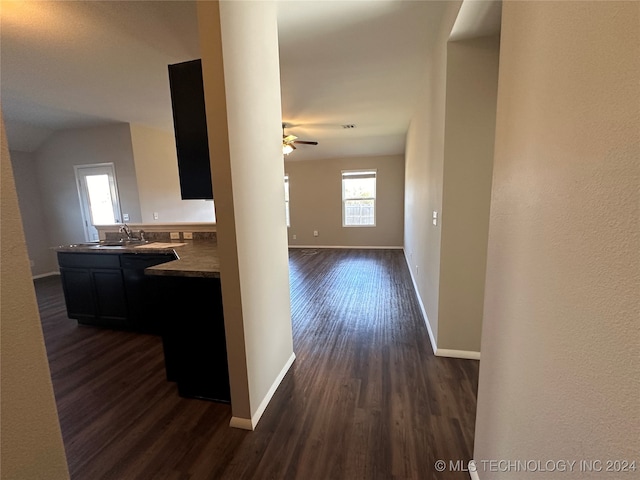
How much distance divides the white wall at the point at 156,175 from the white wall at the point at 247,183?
13.1ft

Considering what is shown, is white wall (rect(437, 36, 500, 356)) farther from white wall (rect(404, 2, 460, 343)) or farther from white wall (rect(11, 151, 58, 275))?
white wall (rect(11, 151, 58, 275))

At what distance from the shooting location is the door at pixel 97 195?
4969 millimetres

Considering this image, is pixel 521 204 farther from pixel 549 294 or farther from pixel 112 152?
pixel 112 152

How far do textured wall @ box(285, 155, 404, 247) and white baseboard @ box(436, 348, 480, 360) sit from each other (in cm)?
509

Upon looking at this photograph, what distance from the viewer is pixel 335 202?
7.42 meters

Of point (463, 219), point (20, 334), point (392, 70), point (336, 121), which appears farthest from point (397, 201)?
point (20, 334)

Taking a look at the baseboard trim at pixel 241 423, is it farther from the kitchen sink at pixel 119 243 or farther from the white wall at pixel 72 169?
the white wall at pixel 72 169

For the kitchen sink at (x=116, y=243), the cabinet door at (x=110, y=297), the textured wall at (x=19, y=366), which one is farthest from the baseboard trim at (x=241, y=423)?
the kitchen sink at (x=116, y=243)

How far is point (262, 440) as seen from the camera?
157cm

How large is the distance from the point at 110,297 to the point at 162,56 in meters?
2.52

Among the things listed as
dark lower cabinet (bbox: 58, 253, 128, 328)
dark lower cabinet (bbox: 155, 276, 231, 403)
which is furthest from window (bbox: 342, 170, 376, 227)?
dark lower cabinet (bbox: 155, 276, 231, 403)

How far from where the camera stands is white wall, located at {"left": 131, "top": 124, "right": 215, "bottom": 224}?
16.1 ft

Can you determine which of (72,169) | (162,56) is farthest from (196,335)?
(72,169)

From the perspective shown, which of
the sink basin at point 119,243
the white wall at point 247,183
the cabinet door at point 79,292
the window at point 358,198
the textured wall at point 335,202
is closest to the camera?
the white wall at point 247,183
